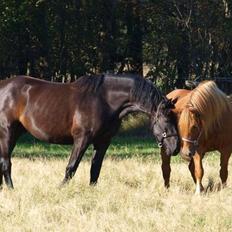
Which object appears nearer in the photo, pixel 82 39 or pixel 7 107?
pixel 7 107

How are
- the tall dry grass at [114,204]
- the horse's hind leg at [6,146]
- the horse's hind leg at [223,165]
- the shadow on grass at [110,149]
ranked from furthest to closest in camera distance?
the shadow on grass at [110,149] → the horse's hind leg at [6,146] → the horse's hind leg at [223,165] → the tall dry grass at [114,204]

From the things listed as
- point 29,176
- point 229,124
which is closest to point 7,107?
point 29,176

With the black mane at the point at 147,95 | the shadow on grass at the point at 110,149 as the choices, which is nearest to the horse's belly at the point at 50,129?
the black mane at the point at 147,95

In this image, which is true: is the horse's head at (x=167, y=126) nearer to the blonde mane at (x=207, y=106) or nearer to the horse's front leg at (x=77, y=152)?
the blonde mane at (x=207, y=106)

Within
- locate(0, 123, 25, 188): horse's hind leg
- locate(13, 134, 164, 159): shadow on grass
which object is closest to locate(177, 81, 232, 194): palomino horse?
locate(0, 123, 25, 188): horse's hind leg

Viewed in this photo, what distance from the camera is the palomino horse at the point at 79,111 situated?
813cm

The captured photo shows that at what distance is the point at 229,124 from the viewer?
8.61m

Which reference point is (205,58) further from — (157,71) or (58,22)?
(58,22)

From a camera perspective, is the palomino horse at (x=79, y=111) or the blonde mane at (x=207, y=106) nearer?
the blonde mane at (x=207, y=106)

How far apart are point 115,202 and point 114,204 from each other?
87 millimetres

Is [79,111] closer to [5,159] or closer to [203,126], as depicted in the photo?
[5,159]

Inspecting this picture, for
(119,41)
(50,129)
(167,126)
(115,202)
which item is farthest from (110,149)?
(119,41)

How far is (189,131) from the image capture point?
7.91 metres

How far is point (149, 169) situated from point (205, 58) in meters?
13.8
